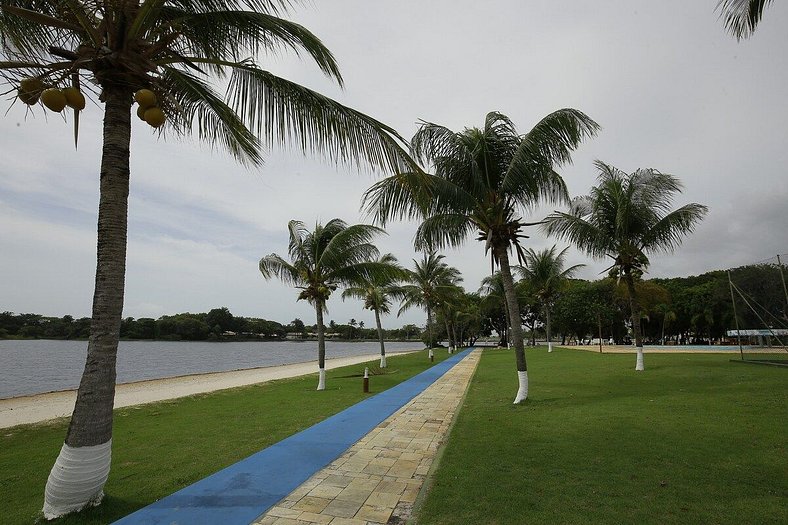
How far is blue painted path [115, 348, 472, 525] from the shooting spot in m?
4.21

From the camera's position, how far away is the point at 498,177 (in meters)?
10.9

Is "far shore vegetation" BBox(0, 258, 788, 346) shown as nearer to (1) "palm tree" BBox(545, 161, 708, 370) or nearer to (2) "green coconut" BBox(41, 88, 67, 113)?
(1) "palm tree" BBox(545, 161, 708, 370)

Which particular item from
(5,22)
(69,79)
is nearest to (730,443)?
(69,79)

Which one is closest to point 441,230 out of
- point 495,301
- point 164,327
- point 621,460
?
point 621,460

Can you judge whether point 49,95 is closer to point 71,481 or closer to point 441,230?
point 71,481

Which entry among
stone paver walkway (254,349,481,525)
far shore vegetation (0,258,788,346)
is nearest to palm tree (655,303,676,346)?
far shore vegetation (0,258,788,346)

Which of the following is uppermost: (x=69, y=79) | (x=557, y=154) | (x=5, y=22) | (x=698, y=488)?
(x=557, y=154)

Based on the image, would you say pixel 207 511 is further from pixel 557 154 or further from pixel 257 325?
pixel 257 325

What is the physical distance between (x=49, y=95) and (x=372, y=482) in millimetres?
5146

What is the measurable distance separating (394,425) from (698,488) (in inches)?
207

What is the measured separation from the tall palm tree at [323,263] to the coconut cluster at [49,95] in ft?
38.4

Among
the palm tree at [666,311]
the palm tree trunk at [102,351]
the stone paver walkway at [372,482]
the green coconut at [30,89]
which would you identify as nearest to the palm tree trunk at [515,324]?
the stone paver walkway at [372,482]

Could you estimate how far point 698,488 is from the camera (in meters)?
4.35

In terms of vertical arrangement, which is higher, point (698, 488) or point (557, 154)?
point (557, 154)
